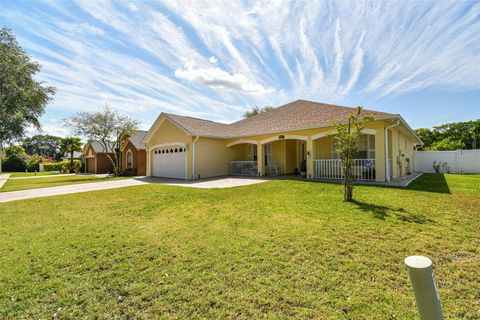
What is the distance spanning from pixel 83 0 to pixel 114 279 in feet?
32.5

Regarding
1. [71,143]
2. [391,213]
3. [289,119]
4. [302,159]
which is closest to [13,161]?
[71,143]

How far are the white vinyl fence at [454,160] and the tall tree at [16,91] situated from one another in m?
31.7

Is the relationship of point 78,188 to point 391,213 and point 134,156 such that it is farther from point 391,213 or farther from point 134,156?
point 391,213

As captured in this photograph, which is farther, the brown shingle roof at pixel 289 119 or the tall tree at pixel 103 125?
the tall tree at pixel 103 125

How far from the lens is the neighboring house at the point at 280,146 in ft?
38.0

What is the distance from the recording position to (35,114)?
17875mm

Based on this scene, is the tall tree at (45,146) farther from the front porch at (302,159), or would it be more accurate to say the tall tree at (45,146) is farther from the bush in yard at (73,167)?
the front porch at (302,159)

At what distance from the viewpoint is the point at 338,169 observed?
12.2m

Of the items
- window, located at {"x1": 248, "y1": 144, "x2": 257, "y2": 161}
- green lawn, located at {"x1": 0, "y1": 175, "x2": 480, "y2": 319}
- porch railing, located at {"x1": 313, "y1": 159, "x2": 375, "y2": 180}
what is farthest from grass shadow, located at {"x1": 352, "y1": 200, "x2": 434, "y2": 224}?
window, located at {"x1": 248, "y1": 144, "x2": 257, "y2": 161}

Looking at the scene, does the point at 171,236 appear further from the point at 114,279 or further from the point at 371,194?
the point at 371,194

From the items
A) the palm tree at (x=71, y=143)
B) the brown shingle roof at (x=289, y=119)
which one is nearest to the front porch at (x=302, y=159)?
the brown shingle roof at (x=289, y=119)

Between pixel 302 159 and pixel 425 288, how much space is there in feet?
50.2

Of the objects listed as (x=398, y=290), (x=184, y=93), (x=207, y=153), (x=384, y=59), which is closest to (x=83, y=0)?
(x=184, y=93)

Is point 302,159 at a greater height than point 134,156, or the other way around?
point 134,156
